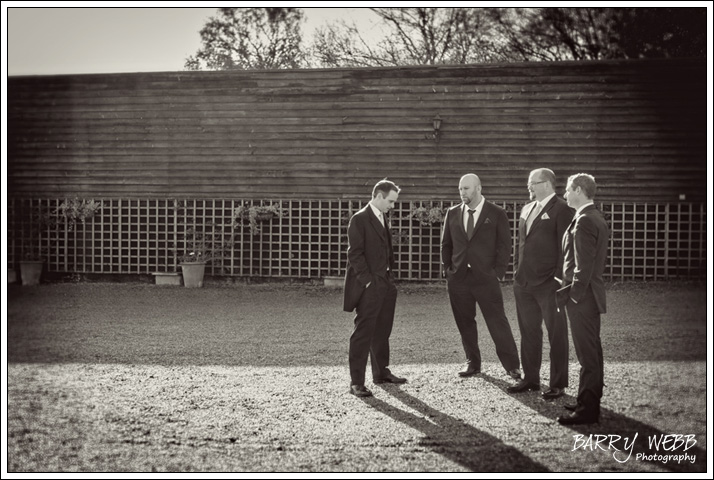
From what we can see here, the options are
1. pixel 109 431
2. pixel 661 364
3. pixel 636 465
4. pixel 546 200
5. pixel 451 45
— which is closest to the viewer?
pixel 636 465

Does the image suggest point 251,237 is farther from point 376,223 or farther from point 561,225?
point 561,225

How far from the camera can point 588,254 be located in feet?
14.3

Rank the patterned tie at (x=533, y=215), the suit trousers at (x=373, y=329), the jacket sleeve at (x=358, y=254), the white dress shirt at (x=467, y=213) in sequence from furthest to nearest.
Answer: the white dress shirt at (x=467, y=213) < the jacket sleeve at (x=358, y=254) < the suit trousers at (x=373, y=329) < the patterned tie at (x=533, y=215)

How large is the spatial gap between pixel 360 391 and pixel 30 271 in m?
10.4

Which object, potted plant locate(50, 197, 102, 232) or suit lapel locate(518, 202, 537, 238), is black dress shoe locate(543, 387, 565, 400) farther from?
potted plant locate(50, 197, 102, 232)

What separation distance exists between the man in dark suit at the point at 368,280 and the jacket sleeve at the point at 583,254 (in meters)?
1.62

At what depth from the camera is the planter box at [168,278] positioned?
13789mm

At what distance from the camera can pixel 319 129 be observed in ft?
45.9

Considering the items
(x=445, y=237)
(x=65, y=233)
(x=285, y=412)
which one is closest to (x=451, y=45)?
(x=65, y=233)

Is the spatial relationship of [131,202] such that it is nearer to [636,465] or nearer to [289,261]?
[289,261]

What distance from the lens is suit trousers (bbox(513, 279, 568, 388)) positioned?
5.00 metres

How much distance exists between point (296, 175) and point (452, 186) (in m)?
3.13

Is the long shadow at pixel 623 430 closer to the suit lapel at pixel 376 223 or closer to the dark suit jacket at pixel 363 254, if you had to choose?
the dark suit jacket at pixel 363 254

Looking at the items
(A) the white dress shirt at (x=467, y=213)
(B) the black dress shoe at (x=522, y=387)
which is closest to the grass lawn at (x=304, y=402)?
(B) the black dress shoe at (x=522, y=387)
